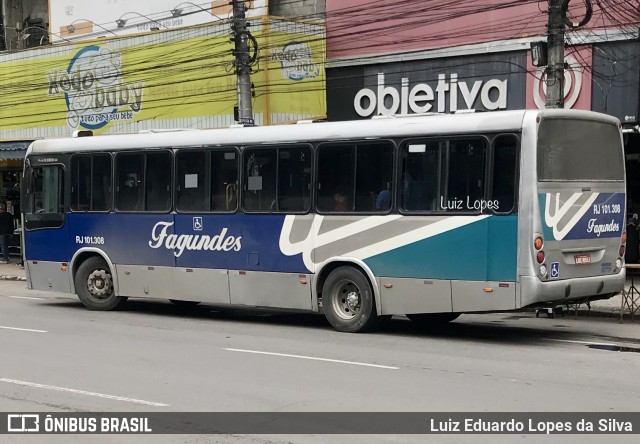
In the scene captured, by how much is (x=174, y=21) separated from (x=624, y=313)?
60.2ft

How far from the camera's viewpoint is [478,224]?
41.7ft

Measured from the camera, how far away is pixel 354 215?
1402cm

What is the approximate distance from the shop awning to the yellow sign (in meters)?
0.84

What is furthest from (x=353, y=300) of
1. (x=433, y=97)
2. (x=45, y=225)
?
(x=433, y=97)

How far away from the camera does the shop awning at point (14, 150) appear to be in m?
29.7

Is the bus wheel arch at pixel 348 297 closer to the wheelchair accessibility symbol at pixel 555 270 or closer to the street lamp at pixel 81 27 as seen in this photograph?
the wheelchair accessibility symbol at pixel 555 270

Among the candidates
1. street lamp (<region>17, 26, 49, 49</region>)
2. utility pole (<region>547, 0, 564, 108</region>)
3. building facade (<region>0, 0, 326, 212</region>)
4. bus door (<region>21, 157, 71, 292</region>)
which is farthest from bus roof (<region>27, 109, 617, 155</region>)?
street lamp (<region>17, 26, 49, 49</region>)

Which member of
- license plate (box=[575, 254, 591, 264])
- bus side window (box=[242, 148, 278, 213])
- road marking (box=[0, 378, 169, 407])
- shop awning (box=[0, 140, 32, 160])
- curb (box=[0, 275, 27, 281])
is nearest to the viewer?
road marking (box=[0, 378, 169, 407])

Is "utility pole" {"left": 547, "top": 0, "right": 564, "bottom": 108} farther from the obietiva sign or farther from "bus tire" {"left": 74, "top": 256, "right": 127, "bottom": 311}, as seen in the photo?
"bus tire" {"left": 74, "top": 256, "right": 127, "bottom": 311}

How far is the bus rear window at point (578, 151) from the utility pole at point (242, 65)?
9236 mm

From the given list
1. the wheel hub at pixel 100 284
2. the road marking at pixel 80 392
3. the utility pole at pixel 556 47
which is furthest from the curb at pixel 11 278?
the road marking at pixel 80 392

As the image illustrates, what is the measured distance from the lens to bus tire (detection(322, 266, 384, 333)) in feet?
45.5

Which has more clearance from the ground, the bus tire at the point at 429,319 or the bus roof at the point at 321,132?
the bus roof at the point at 321,132
